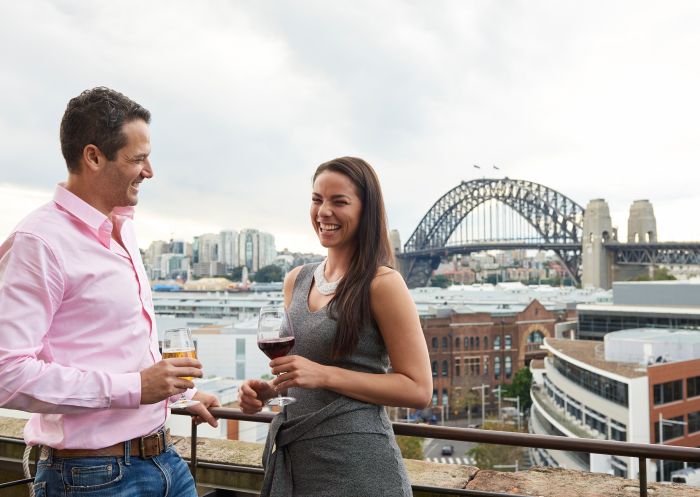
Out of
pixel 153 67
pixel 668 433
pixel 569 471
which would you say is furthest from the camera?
pixel 668 433

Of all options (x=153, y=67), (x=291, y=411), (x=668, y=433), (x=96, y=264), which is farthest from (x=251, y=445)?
(x=668, y=433)

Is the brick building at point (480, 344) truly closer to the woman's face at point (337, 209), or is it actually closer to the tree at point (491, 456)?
the tree at point (491, 456)

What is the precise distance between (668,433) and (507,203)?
3029 centimetres

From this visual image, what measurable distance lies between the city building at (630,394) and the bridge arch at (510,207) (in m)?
22.0

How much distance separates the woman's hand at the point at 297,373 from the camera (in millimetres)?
916

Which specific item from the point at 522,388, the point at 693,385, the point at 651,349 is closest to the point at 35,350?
the point at 651,349

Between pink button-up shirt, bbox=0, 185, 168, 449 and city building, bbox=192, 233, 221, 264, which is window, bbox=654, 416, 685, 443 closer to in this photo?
pink button-up shirt, bbox=0, 185, 168, 449

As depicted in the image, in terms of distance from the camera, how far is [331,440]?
99 cm

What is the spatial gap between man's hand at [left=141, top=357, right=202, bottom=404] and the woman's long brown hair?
9.1 inches

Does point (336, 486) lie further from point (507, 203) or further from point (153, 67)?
point (507, 203)

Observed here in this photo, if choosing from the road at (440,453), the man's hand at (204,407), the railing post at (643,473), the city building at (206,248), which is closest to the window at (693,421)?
the road at (440,453)

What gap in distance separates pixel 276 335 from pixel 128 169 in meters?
0.34

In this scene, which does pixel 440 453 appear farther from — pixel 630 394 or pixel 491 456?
pixel 630 394

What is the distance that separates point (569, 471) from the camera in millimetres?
2096
